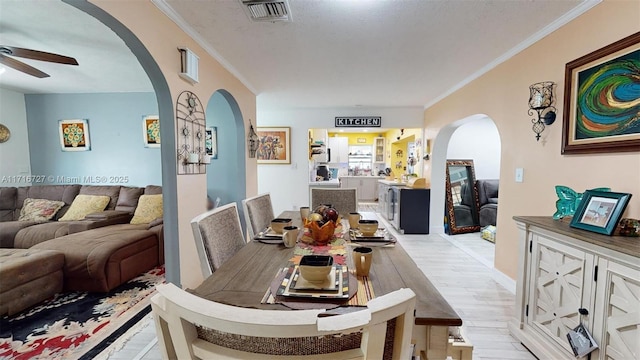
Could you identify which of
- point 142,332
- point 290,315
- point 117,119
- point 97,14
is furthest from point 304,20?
point 117,119

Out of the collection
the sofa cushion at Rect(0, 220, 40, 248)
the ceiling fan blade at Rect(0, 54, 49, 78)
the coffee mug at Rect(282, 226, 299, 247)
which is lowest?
the sofa cushion at Rect(0, 220, 40, 248)

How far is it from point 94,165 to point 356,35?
14.6ft

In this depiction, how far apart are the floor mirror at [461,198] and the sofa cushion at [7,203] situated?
6.73 meters

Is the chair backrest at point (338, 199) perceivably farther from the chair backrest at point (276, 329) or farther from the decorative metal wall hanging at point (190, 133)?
the chair backrest at point (276, 329)

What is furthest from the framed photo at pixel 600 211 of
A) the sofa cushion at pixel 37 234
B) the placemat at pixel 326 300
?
the sofa cushion at pixel 37 234

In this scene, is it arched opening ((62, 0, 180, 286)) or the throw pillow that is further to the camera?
the throw pillow

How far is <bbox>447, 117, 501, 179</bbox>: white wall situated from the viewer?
5.04m

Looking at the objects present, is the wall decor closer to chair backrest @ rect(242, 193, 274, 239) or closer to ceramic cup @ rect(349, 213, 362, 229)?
chair backrest @ rect(242, 193, 274, 239)

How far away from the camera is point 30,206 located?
11.2 feet

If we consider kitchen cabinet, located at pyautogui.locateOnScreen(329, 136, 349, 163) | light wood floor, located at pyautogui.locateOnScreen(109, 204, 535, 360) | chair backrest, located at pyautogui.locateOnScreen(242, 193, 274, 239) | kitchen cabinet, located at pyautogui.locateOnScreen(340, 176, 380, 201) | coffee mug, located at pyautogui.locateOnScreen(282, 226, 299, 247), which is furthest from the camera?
kitchen cabinet, located at pyautogui.locateOnScreen(329, 136, 349, 163)

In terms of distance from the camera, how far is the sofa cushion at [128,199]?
140 inches

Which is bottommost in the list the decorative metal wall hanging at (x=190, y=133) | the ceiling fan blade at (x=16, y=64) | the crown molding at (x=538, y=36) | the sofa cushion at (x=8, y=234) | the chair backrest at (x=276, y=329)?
the sofa cushion at (x=8, y=234)

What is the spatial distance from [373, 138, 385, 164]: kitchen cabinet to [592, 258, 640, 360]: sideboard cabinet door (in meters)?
7.69

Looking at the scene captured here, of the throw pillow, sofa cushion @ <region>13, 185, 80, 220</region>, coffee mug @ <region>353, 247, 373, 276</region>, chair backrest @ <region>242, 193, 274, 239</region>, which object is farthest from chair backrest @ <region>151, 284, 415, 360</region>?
sofa cushion @ <region>13, 185, 80, 220</region>
